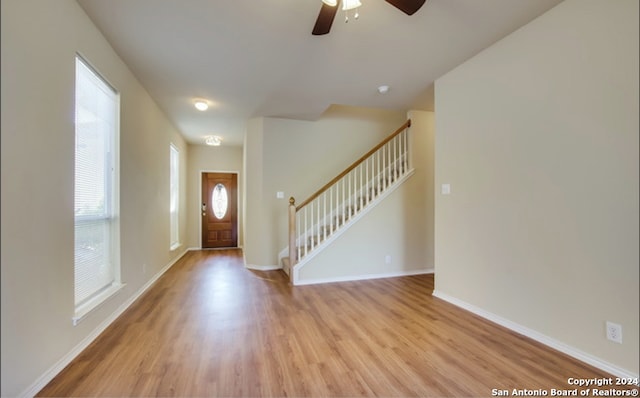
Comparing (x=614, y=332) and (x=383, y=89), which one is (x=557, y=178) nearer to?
(x=614, y=332)

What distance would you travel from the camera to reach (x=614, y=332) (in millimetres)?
1852

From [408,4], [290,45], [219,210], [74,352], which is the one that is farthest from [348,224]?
[219,210]

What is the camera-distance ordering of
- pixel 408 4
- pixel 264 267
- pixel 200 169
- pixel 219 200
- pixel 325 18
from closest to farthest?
pixel 408 4, pixel 325 18, pixel 264 267, pixel 200 169, pixel 219 200

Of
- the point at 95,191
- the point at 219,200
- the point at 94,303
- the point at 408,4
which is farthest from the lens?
the point at 219,200

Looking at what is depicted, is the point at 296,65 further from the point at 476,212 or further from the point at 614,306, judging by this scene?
the point at 614,306

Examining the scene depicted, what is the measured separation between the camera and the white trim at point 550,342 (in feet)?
6.02

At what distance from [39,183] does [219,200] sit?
19.0ft

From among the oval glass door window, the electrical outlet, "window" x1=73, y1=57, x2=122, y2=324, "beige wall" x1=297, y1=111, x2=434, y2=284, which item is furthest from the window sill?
the oval glass door window

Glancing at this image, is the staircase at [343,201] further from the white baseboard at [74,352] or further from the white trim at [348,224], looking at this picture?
the white baseboard at [74,352]

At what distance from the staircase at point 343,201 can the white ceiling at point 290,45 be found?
927mm

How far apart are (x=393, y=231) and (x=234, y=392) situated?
3.24 m

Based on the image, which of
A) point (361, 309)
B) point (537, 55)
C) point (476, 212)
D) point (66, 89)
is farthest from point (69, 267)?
point (537, 55)

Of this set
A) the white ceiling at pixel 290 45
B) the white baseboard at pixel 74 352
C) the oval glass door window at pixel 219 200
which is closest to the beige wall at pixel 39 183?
the white baseboard at pixel 74 352

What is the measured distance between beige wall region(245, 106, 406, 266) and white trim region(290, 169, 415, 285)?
1.06 meters
